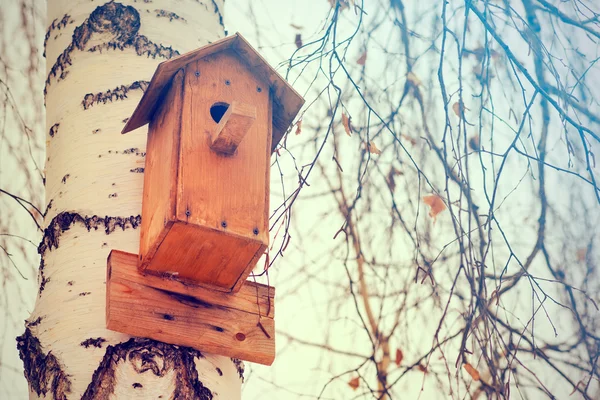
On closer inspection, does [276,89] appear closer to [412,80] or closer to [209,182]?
[209,182]

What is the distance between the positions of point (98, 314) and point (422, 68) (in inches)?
93.8

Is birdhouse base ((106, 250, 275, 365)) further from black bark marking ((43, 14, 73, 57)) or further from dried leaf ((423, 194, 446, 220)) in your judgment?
dried leaf ((423, 194, 446, 220))

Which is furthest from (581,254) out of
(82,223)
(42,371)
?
(42,371)

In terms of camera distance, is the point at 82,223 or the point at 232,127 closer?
Result: the point at 232,127

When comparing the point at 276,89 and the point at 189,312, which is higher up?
the point at 276,89

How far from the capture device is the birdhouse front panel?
1.53m

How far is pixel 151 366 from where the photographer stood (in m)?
1.51

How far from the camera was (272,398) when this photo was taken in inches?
154

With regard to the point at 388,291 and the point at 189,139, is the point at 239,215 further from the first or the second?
the point at 388,291

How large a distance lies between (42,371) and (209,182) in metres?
0.49

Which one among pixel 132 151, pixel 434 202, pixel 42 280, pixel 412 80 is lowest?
pixel 42 280

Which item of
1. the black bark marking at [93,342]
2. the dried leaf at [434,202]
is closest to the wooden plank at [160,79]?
the black bark marking at [93,342]

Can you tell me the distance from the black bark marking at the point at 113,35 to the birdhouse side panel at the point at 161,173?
0.23 m

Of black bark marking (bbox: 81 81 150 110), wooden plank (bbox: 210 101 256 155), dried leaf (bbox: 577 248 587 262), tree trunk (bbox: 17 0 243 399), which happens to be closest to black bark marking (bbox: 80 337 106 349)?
tree trunk (bbox: 17 0 243 399)
